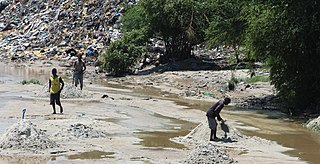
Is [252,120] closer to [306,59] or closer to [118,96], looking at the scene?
[306,59]

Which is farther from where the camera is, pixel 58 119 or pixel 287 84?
pixel 287 84

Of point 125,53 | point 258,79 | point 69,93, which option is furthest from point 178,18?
point 69,93

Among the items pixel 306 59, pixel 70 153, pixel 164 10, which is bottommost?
pixel 70 153

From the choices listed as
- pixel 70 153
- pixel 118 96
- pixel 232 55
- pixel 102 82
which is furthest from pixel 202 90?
pixel 70 153

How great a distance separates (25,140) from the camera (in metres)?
11.6

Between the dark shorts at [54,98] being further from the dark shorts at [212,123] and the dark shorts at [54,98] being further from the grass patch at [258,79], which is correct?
the grass patch at [258,79]

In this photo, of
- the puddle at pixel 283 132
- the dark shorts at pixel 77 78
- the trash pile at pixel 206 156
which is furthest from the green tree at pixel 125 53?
the trash pile at pixel 206 156

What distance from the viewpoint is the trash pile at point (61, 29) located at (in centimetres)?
4212

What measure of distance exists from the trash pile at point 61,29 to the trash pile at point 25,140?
28211 millimetres

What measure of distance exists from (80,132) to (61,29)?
32.7 metres

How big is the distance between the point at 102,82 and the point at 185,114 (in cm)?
1214

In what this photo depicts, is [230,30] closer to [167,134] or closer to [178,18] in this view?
[167,134]

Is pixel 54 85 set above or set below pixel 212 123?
above

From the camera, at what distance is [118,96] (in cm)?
2291
